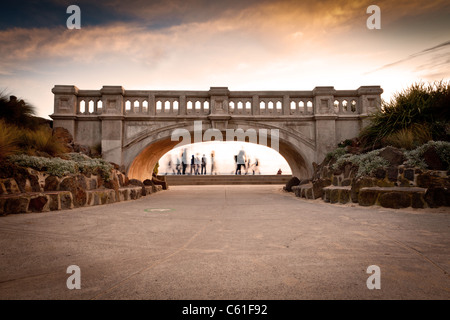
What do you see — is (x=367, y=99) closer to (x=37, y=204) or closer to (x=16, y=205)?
(x=37, y=204)

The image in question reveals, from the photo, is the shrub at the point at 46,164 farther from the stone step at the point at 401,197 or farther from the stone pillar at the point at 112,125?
the stone step at the point at 401,197

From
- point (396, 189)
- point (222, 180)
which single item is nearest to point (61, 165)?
point (396, 189)

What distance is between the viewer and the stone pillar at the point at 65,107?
11.2 metres

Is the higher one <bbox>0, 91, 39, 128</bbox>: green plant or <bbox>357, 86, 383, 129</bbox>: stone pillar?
<bbox>357, 86, 383, 129</bbox>: stone pillar

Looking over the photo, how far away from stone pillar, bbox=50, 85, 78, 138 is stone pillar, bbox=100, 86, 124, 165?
4.17ft

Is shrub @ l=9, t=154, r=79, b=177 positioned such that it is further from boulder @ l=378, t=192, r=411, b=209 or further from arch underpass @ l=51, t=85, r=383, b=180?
boulder @ l=378, t=192, r=411, b=209

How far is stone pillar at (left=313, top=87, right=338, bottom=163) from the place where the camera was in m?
11.8

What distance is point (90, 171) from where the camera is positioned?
7.50 m

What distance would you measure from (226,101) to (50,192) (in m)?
8.04

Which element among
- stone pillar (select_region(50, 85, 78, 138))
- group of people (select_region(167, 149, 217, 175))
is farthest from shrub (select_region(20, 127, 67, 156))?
group of people (select_region(167, 149, 217, 175))

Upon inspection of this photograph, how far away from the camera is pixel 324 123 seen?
11.8 meters

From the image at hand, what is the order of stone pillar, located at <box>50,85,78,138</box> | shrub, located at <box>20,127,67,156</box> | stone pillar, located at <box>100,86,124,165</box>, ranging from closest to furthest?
shrub, located at <box>20,127,67,156</box>
stone pillar, located at <box>50,85,78,138</box>
stone pillar, located at <box>100,86,124,165</box>
